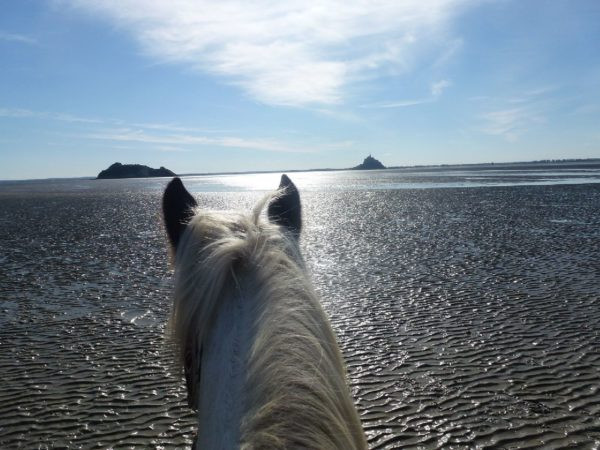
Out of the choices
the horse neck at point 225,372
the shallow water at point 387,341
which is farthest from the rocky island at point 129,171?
the horse neck at point 225,372

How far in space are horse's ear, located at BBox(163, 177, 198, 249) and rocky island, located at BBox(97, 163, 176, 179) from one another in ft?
576

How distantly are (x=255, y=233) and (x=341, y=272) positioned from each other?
38.4ft

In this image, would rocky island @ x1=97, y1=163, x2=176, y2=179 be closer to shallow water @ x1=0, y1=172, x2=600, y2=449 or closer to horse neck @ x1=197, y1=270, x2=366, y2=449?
shallow water @ x1=0, y1=172, x2=600, y2=449

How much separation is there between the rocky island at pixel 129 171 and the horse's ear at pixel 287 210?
17584cm

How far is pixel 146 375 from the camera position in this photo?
7066 mm

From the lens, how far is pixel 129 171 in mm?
170000

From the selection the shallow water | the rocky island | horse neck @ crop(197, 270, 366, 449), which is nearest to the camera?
horse neck @ crop(197, 270, 366, 449)

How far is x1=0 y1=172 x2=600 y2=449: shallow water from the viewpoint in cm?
555

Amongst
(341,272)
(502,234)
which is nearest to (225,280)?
(341,272)

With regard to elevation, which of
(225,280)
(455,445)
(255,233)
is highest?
(255,233)

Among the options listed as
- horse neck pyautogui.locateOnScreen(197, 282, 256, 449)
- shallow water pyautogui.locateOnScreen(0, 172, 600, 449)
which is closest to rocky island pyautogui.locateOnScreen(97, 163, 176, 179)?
shallow water pyautogui.locateOnScreen(0, 172, 600, 449)

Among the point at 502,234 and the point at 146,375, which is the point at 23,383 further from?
the point at 502,234

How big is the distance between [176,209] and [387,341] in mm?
6597

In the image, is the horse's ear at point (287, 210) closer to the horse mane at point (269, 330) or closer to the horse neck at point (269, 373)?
the horse mane at point (269, 330)
